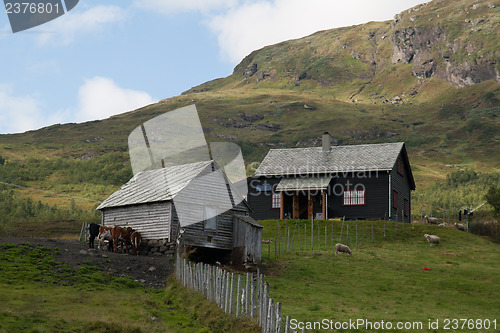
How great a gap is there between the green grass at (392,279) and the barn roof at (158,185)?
6.64 m

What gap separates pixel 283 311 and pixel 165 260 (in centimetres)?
1346

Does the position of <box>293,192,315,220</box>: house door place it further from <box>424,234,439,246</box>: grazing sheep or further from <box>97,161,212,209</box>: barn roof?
<box>97,161,212,209</box>: barn roof

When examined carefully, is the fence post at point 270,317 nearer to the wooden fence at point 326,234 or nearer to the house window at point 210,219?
the house window at point 210,219

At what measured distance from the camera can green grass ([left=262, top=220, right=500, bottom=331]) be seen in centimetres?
2234

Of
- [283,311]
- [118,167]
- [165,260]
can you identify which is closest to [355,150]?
[165,260]

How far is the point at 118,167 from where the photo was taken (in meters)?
141

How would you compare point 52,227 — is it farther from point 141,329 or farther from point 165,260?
point 141,329

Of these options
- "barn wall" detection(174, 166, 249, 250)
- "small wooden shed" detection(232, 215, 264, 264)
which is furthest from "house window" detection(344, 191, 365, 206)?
"small wooden shed" detection(232, 215, 264, 264)

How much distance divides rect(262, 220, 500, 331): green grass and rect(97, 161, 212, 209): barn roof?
664 cm

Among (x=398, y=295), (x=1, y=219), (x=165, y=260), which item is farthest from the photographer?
(x=1, y=219)

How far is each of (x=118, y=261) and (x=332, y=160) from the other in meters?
Answer: 27.5

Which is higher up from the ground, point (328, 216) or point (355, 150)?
point (355, 150)

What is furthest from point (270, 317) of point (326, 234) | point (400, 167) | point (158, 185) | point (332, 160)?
point (400, 167)

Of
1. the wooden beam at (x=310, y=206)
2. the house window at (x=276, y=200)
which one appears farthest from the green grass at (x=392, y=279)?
the house window at (x=276, y=200)
